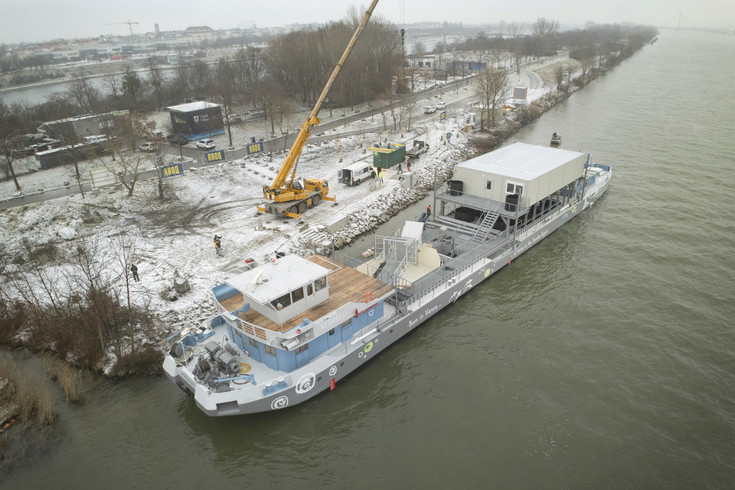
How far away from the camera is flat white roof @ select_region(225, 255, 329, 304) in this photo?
18.1 metres

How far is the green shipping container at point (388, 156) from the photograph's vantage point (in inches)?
1743

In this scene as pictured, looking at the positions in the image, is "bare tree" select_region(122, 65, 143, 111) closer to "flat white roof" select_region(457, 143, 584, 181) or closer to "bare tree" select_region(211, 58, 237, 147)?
"bare tree" select_region(211, 58, 237, 147)

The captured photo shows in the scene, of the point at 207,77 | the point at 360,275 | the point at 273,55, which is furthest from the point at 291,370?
the point at 207,77

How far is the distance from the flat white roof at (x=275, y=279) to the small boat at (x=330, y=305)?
0.04 m

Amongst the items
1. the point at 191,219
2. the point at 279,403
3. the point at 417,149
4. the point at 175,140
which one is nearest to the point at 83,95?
the point at 175,140

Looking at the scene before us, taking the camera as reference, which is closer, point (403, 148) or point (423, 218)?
point (423, 218)

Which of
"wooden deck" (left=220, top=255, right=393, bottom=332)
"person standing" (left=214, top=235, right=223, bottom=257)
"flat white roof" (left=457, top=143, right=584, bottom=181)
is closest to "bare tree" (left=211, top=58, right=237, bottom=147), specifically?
"person standing" (left=214, top=235, right=223, bottom=257)

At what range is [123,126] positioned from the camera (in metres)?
44.7

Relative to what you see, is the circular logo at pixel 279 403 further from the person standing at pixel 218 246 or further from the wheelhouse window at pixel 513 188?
the wheelhouse window at pixel 513 188

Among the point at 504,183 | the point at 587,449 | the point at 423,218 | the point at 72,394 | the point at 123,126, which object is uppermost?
the point at 123,126

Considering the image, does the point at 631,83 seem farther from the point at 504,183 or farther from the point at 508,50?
the point at 504,183

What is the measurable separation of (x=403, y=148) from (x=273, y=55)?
152 feet

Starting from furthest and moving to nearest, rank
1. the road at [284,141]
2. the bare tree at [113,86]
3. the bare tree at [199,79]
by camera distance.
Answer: the bare tree at [199,79]
the bare tree at [113,86]
the road at [284,141]

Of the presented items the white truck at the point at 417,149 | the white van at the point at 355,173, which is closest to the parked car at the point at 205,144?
the white van at the point at 355,173
